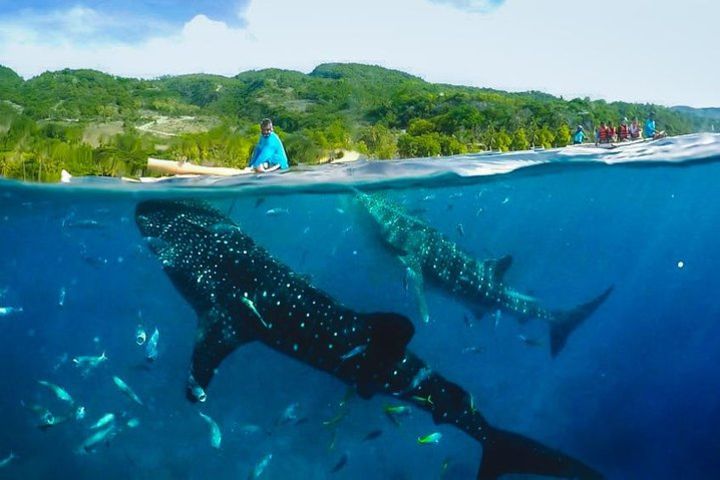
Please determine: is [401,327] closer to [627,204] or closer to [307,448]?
[307,448]

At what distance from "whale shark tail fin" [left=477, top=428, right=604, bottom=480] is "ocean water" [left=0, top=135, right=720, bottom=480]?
1.65 metres

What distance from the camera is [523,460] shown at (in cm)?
924

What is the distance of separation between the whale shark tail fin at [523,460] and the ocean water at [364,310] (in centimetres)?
165

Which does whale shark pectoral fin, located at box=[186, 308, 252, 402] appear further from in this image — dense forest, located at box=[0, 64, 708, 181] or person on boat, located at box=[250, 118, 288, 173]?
dense forest, located at box=[0, 64, 708, 181]

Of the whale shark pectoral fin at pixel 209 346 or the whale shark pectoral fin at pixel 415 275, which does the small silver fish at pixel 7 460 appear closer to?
the whale shark pectoral fin at pixel 209 346

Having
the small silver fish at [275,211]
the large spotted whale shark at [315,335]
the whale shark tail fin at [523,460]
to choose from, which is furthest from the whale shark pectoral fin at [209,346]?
the small silver fish at [275,211]

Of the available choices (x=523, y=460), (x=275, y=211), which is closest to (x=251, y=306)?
(x=523, y=460)

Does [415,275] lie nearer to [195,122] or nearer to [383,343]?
[383,343]

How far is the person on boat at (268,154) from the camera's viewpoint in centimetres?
1100

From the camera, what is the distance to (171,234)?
9.88m

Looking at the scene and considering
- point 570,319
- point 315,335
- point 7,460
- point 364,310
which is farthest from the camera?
point 570,319

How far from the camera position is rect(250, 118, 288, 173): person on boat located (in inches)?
433

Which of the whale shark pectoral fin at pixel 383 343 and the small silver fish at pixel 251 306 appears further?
the small silver fish at pixel 251 306

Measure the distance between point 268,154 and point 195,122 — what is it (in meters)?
6.55
